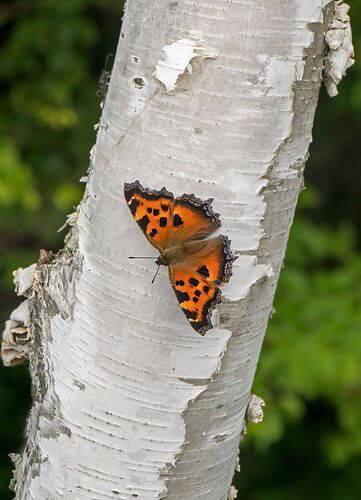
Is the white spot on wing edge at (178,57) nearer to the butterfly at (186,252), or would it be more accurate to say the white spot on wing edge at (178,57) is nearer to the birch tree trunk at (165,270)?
the birch tree trunk at (165,270)

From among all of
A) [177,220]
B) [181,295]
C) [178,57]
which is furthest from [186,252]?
[178,57]

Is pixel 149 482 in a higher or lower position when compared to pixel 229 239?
lower

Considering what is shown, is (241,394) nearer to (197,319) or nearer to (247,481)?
(197,319)

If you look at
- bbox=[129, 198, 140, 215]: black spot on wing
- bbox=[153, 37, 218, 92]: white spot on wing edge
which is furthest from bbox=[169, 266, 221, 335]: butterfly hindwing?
bbox=[153, 37, 218, 92]: white spot on wing edge

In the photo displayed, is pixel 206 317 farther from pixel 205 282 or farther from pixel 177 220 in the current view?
pixel 177 220

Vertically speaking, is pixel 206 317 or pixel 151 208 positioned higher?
pixel 151 208

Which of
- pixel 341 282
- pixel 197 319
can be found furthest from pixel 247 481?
pixel 197 319

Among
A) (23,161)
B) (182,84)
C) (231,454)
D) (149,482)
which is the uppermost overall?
(23,161)

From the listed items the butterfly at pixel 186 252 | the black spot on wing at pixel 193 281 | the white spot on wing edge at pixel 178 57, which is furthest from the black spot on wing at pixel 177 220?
the white spot on wing edge at pixel 178 57
